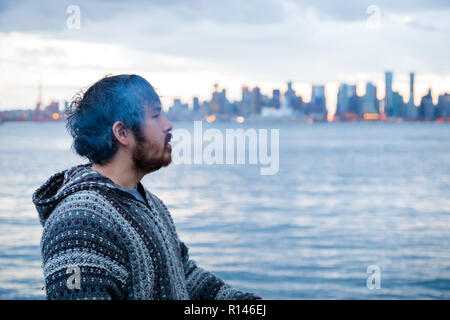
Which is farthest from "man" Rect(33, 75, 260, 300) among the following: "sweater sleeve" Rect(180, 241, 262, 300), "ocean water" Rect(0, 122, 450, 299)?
"ocean water" Rect(0, 122, 450, 299)

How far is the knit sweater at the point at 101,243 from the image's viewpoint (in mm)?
1981

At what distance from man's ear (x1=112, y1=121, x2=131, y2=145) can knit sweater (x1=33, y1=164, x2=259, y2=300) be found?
0.14 meters

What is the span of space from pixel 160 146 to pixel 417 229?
19.6 metres

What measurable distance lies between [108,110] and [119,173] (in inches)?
8.2

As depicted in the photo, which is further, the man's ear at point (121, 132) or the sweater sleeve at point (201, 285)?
the sweater sleeve at point (201, 285)

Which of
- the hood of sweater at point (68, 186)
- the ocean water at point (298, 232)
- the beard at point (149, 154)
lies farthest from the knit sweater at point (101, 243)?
the ocean water at point (298, 232)

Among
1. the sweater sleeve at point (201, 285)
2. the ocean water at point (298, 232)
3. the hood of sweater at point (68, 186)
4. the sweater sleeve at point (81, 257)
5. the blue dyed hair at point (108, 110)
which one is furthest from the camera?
the ocean water at point (298, 232)

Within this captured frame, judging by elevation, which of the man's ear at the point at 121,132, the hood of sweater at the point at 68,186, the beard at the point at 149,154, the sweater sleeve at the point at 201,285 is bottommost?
the sweater sleeve at the point at 201,285

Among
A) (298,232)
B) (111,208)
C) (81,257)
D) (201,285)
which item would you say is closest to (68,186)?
(111,208)

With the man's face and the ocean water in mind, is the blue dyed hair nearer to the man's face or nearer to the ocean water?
the man's face

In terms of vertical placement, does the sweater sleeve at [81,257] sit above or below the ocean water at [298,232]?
above

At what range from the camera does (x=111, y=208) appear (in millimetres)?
2129

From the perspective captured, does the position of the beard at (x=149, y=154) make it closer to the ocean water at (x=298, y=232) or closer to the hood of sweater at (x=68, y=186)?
the hood of sweater at (x=68, y=186)

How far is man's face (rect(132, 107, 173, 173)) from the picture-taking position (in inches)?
89.7
